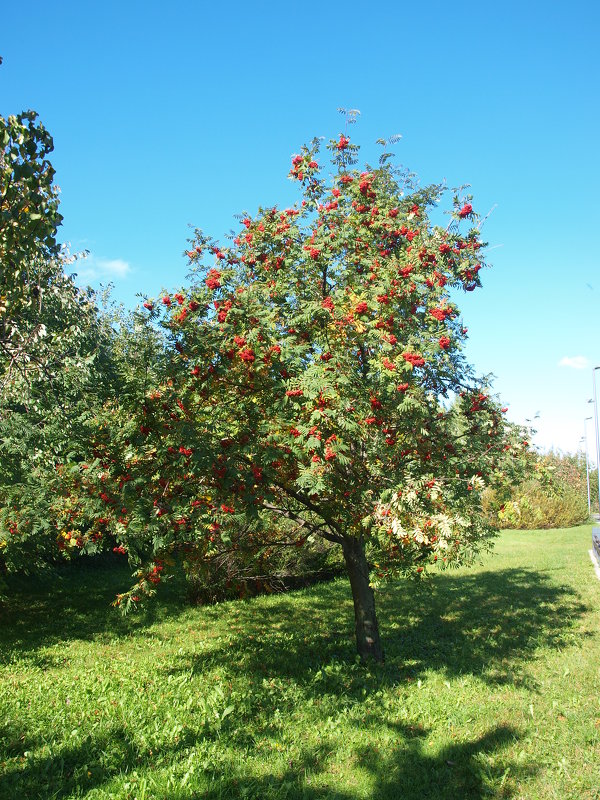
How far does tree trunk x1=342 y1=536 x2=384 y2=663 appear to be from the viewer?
29.2 ft

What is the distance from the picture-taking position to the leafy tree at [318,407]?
590cm

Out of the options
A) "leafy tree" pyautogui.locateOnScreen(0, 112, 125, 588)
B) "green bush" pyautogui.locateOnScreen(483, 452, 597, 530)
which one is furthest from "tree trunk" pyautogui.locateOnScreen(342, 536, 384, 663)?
"leafy tree" pyautogui.locateOnScreen(0, 112, 125, 588)

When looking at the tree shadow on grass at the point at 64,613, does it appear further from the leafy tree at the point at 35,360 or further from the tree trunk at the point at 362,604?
the tree trunk at the point at 362,604

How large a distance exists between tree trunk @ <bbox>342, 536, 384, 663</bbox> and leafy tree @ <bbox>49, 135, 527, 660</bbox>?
1.79 feet

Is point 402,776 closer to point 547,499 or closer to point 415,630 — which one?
point 415,630

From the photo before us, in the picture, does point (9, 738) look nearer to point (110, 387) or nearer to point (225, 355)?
point (110, 387)

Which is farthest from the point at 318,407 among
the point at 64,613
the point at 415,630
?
the point at 64,613

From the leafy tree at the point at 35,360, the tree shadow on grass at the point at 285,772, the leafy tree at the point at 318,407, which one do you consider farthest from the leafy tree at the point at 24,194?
the tree shadow on grass at the point at 285,772

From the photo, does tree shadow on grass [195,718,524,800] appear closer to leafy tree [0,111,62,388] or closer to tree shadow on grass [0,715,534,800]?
tree shadow on grass [0,715,534,800]

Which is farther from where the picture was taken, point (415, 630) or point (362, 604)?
point (415, 630)

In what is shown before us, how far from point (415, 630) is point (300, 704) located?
4929 millimetres

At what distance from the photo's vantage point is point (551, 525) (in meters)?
35.8

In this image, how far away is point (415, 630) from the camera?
11.3 m

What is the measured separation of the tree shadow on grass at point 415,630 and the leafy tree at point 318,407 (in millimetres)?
2014
